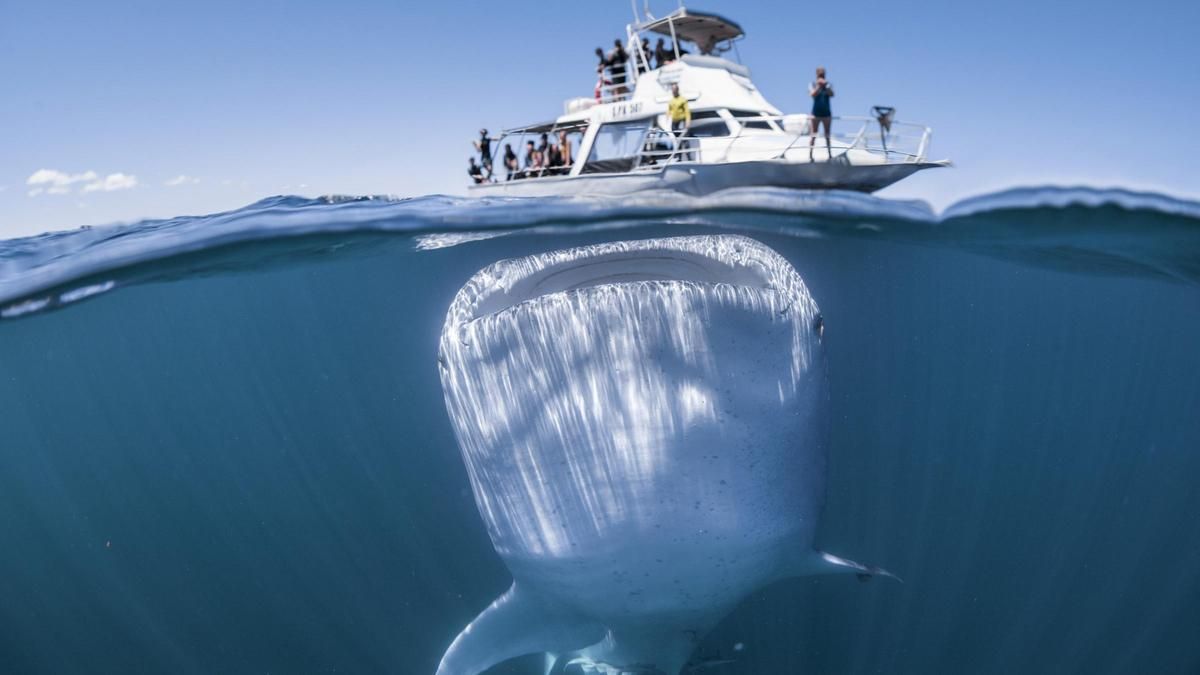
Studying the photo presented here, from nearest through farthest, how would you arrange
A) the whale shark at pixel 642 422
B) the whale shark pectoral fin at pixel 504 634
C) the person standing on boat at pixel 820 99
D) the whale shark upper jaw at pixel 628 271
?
the whale shark at pixel 642 422, the whale shark upper jaw at pixel 628 271, the whale shark pectoral fin at pixel 504 634, the person standing on boat at pixel 820 99

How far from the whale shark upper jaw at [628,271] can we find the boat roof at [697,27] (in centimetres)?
1311

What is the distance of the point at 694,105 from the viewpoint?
46.4 feet

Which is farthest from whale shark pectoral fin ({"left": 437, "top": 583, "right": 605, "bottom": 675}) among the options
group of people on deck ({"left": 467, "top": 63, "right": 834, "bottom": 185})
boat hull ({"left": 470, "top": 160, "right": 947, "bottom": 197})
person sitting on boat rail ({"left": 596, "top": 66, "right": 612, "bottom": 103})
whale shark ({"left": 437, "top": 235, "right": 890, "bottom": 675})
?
person sitting on boat rail ({"left": 596, "top": 66, "right": 612, "bottom": 103})

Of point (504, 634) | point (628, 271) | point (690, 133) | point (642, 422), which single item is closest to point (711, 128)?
point (690, 133)

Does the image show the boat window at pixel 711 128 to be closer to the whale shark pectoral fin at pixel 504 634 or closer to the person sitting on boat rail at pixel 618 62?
the person sitting on boat rail at pixel 618 62

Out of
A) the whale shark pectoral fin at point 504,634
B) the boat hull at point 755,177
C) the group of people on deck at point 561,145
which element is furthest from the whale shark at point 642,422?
the group of people on deck at point 561,145

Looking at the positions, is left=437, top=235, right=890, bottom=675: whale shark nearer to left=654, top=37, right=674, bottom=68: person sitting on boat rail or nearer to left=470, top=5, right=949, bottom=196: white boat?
left=470, top=5, right=949, bottom=196: white boat

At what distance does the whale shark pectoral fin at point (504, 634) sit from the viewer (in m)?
3.63

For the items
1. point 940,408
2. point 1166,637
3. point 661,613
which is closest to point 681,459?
point 661,613

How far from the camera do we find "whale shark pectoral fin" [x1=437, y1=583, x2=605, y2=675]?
11.9ft

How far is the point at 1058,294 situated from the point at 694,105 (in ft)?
28.3

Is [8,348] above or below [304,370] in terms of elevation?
above

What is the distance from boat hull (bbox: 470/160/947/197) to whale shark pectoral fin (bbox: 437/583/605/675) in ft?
18.1

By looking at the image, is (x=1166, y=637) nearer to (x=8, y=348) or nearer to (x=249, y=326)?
(x=249, y=326)
